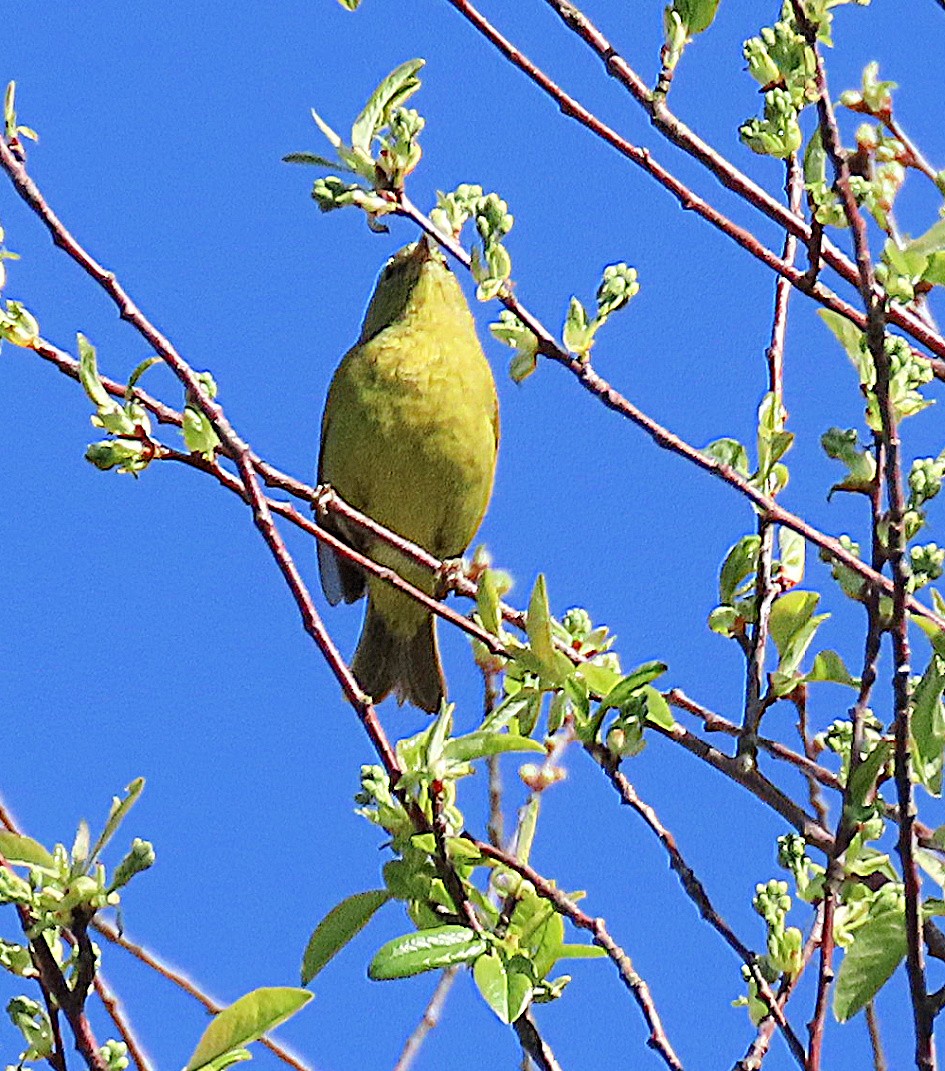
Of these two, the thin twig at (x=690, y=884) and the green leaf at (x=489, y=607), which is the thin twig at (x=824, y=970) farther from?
the green leaf at (x=489, y=607)

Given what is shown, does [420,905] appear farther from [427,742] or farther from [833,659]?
[833,659]

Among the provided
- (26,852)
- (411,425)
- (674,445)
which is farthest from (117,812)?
(411,425)

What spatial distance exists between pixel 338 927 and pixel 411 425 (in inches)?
137

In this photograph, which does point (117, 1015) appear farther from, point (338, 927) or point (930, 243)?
point (930, 243)

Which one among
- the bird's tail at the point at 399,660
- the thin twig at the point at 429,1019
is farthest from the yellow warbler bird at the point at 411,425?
the thin twig at the point at 429,1019

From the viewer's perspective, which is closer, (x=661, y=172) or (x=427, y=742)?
(x=661, y=172)

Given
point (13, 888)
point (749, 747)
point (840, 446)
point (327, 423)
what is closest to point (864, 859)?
point (749, 747)

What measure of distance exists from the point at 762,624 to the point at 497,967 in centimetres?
76

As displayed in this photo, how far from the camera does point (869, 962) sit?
7.33 ft

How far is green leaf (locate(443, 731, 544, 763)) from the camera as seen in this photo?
235 centimetres

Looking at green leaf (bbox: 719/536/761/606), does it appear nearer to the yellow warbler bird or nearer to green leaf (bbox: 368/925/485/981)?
green leaf (bbox: 368/925/485/981)

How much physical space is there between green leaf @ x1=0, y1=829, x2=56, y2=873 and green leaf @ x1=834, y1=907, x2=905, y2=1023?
1044 mm

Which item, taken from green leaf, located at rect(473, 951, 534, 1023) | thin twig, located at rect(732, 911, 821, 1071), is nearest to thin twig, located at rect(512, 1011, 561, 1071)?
green leaf, located at rect(473, 951, 534, 1023)

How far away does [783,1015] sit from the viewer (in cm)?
237
